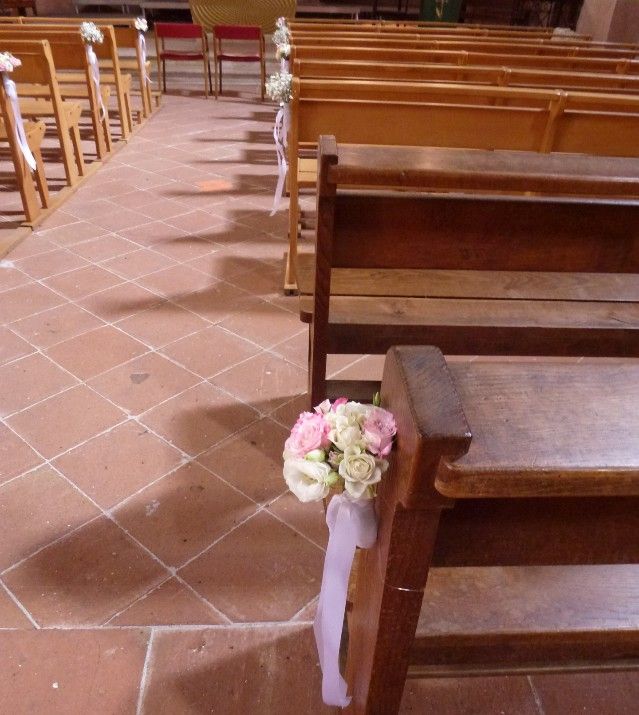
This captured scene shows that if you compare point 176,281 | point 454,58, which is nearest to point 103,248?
point 176,281

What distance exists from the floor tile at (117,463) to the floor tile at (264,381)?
403 millimetres

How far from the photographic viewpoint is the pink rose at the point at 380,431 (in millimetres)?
666

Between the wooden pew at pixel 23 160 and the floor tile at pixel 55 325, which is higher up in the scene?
the wooden pew at pixel 23 160

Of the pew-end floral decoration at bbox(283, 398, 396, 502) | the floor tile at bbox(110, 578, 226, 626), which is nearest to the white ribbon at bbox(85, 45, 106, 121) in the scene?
the floor tile at bbox(110, 578, 226, 626)

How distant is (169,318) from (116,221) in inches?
58.4

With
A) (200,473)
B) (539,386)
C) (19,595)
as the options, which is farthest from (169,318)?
(539,386)

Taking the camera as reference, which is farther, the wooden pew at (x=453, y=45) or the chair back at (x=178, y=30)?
the chair back at (x=178, y=30)

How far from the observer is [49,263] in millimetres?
3385

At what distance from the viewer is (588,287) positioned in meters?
2.01

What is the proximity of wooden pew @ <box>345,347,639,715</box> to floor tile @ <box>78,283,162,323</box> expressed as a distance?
225 cm

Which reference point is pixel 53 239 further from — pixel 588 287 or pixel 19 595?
pixel 588 287

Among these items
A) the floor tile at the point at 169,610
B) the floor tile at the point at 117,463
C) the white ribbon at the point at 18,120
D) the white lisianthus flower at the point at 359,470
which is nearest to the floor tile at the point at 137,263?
the white ribbon at the point at 18,120

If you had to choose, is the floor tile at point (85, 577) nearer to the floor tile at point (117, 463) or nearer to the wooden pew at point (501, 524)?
the floor tile at point (117, 463)

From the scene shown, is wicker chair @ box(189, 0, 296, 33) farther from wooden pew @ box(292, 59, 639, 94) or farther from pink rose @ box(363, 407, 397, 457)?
pink rose @ box(363, 407, 397, 457)
